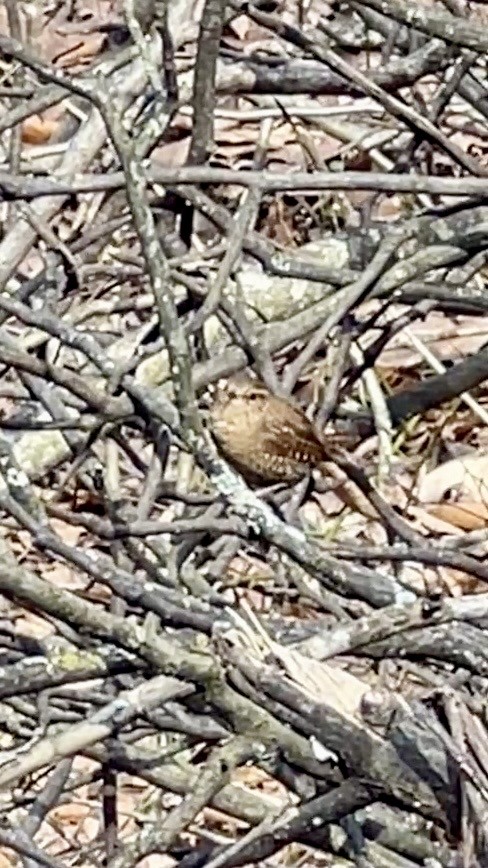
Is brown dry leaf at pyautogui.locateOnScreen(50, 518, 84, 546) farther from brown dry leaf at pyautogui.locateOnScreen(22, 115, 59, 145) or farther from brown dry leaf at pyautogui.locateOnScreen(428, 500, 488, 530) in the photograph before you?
brown dry leaf at pyautogui.locateOnScreen(22, 115, 59, 145)

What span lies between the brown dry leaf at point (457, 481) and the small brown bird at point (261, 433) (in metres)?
1.36

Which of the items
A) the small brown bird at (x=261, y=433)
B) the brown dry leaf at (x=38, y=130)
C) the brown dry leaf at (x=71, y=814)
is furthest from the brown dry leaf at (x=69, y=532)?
the small brown bird at (x=261, y=433)

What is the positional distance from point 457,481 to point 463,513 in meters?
0.09

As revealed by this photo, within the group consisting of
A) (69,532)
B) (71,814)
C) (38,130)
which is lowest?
(71,814)

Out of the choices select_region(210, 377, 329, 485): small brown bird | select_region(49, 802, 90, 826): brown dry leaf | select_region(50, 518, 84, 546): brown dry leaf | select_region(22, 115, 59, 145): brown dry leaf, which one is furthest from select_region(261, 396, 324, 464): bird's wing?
select_region(22, 115, 59, 145): brown dry leaf

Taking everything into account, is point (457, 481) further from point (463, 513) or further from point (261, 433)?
point (261, 433)

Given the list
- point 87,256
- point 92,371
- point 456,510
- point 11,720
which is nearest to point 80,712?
point 11,720

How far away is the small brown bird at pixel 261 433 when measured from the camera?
2.67 metres

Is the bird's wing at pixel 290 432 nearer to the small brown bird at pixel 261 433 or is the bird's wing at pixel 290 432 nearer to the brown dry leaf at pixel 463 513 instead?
the small brown bird at pixel 261 433

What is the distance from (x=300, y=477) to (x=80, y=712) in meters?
0.70

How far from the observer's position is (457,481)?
4301mm

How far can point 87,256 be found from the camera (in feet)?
10.9

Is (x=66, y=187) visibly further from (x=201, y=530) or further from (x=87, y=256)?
(x=87, y=256)

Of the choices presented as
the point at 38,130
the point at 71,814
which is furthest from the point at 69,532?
the point at 38,130
